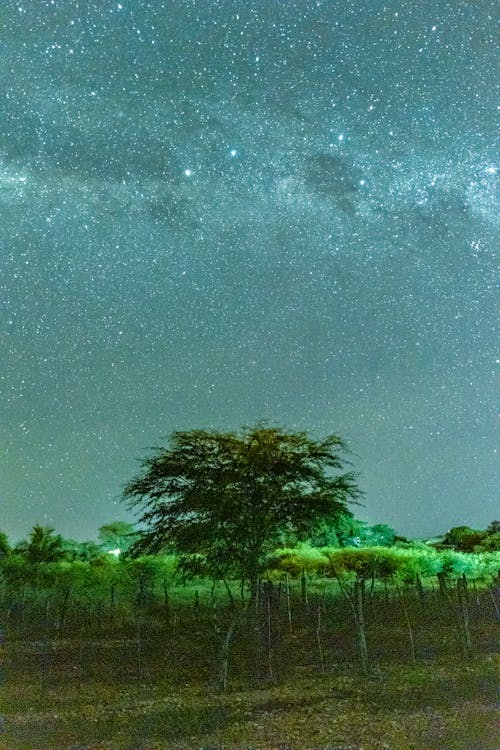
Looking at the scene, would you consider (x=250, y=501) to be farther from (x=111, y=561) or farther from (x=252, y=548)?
(x=111, y=561)

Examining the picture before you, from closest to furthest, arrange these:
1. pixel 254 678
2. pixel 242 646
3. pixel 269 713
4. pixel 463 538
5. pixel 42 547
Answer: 1. pixel 269 713
2. pixel 254 678
3. pixel 242 646
4. pixel 42 547
5. pixel 463 538

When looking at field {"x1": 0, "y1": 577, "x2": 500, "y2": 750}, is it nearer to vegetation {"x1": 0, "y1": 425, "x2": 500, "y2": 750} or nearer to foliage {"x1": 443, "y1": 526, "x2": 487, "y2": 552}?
vegetation {"x1": 0, "y1": 425, "x2": 500, "y2": 750}

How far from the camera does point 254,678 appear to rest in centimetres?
1577

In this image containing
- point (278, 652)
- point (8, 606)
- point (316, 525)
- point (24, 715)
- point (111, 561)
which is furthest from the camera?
point (111, 561)

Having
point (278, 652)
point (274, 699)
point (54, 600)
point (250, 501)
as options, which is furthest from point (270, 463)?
point (54, 600)

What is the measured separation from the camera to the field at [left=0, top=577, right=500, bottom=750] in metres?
11.6

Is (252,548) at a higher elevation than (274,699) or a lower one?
higher

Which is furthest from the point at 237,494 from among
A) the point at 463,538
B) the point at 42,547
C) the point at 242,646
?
the point at 463,538

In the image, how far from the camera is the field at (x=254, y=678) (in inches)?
456

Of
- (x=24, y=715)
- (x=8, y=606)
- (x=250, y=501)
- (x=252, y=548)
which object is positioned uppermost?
(x=250, y=501)

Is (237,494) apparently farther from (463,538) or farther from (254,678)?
(463,538)

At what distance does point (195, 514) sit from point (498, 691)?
870cm

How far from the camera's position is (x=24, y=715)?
13227 millimetres

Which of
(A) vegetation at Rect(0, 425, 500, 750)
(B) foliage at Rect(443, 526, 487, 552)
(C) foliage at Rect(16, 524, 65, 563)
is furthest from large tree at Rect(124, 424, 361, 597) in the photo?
(B) foliage at Rect(443, 526, 487, 552)
